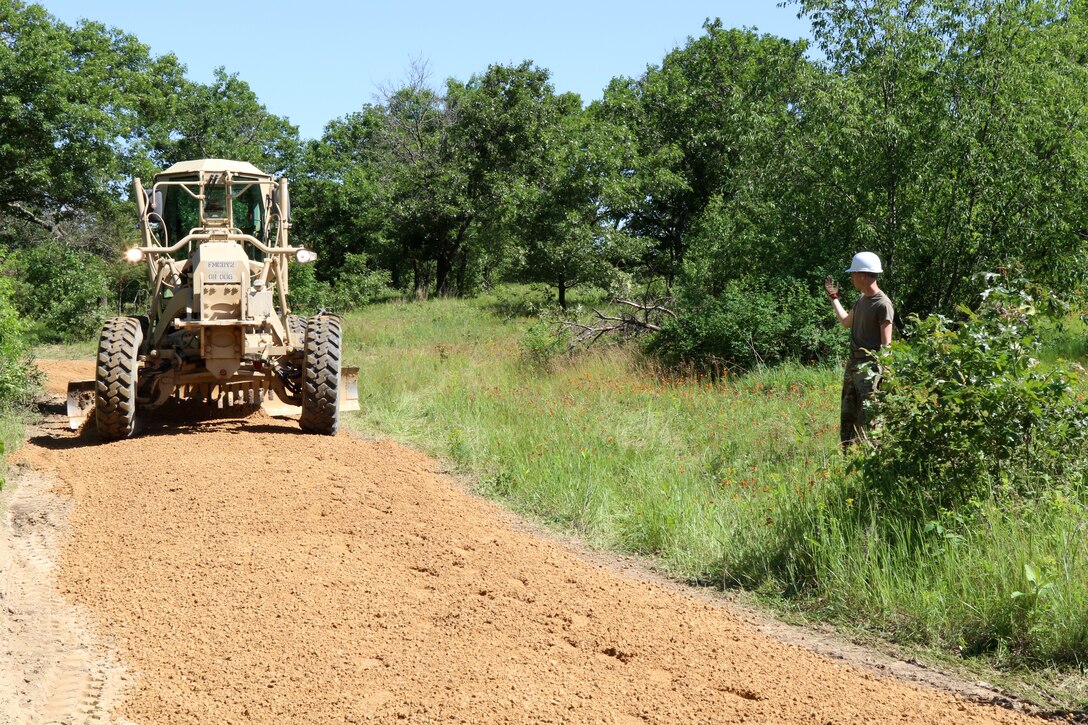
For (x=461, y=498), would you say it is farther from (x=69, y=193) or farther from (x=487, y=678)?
(x=69, y=193)

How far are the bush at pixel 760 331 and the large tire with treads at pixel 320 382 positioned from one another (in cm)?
533

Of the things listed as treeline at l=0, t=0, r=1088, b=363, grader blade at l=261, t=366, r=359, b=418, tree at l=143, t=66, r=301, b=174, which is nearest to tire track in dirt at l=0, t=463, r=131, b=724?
grader blade at l=261, t=366, r=359, b=418

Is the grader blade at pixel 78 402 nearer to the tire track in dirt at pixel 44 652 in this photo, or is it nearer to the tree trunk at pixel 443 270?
the tire track in dirt at pixel 44 652

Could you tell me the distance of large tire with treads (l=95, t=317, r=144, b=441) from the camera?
10.3 meters

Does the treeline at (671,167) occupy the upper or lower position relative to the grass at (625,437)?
upper

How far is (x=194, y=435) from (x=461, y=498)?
148 inches

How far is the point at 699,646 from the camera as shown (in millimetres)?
5254

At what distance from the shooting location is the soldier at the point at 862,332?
811 centimetres

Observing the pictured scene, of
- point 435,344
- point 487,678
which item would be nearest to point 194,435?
point 487,678

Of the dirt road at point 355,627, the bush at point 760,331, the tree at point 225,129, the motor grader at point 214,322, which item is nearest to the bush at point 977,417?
the dirt road at point 355,627

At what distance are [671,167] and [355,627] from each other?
23.9 meters

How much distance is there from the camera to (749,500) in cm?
753

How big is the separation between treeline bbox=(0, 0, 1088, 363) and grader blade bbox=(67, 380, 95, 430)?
14.3 feet

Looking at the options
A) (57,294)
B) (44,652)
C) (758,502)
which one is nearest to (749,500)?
(758,502)
